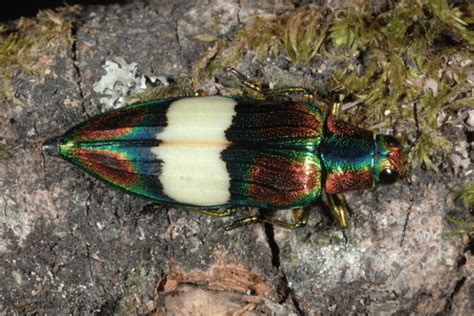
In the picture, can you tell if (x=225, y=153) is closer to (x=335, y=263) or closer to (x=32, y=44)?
(x=335, y=263)

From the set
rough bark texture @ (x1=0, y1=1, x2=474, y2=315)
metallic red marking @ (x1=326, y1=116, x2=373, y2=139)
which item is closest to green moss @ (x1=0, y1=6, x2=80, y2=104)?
rough bark texture @ (x1=0, y1=1, x2=474, y2=315)

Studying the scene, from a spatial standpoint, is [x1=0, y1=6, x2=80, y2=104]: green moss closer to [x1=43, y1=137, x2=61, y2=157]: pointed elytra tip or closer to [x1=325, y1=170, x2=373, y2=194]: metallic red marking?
[x1=43, y1=137, x2=61, y2=157]: pointed elytra tip

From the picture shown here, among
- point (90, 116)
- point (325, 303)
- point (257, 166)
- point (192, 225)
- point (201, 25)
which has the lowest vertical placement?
point (325, 303)

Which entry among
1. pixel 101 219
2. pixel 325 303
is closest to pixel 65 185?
pixel 101 219

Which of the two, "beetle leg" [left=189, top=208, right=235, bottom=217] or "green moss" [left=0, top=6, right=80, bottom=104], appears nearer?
"beetle leg" [left=189, top=208, right=235, bottom=217]

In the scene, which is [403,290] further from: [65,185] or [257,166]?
[65,185]

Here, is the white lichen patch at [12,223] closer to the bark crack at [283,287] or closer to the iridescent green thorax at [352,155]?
the bark crack at [283,287]

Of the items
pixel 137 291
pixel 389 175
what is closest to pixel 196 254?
pixel 137 291
